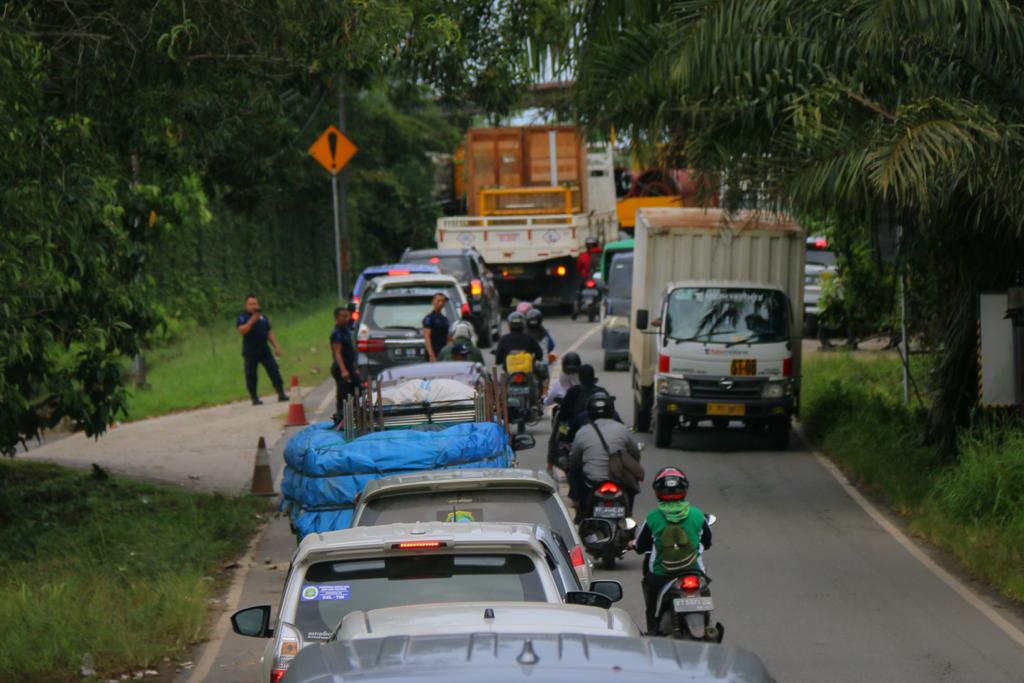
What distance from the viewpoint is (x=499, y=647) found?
3916 mm

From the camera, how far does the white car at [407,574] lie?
6.52 meters

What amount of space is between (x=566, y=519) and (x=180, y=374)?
23.1 m

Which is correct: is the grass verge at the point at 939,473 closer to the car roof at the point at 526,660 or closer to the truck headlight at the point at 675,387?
the truck headlight at the point at 675,387

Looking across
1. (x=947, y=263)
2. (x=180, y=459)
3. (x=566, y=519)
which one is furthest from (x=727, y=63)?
(x=180, y=459)

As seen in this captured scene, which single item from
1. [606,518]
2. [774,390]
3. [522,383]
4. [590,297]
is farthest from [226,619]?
[590,297]

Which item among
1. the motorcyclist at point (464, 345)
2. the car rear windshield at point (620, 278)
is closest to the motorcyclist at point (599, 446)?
the motorcyclist at point (464, 345)

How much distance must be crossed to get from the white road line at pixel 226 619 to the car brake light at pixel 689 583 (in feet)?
10.4

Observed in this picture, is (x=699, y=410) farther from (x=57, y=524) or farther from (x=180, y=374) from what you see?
(x=180, y=374)

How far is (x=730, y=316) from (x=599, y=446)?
8.80 m

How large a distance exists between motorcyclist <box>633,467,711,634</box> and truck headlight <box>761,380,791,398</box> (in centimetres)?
1148

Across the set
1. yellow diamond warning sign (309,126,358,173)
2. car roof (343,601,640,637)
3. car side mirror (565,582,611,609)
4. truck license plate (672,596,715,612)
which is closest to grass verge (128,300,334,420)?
yellow diamond warning sign (309,126,358,173)

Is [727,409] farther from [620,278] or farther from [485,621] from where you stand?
[485,621]

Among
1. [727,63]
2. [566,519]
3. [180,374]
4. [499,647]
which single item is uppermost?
[727,63]

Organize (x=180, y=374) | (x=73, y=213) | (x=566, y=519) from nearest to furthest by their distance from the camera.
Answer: (x=566, y=519) → (x=73, y=213) → (x=180, y=374)
